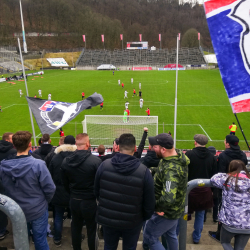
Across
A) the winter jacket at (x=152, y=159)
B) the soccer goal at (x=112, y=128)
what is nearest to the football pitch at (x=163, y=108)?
the soccer goal at (x=112, y=128)

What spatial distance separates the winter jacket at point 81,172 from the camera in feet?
11.9

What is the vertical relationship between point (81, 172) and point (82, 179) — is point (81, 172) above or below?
above

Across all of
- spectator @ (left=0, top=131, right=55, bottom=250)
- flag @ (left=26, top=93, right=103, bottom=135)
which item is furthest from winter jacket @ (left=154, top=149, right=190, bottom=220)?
flag @ (left=26, top=93, right=103, bottom=135)

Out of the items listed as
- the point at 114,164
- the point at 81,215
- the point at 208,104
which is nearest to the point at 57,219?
the point at 81,215

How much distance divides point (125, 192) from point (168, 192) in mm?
529

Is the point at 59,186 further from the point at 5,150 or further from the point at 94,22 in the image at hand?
the point at 94,22

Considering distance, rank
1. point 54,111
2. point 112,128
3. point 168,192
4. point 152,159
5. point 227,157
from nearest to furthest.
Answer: point 168,192, point 152,159, point 227,157, point 54,111, point 112,128

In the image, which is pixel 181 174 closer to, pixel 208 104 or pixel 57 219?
pixel 57 219

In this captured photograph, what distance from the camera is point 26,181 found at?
328 cm

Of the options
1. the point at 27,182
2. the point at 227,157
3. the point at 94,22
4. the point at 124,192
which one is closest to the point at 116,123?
the point at 227,157

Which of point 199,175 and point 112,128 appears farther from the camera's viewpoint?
point 112,128

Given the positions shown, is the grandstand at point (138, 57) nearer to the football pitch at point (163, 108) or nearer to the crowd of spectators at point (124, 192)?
the football pitch at point (163, 108)

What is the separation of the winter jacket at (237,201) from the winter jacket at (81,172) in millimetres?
1741

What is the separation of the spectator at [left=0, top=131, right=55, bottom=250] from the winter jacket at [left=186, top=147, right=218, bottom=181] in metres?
2.45
